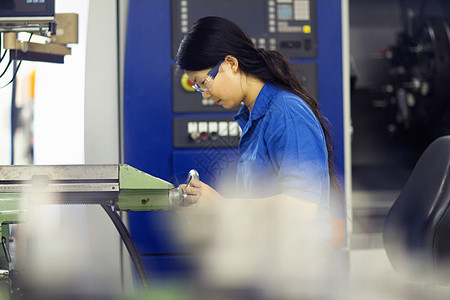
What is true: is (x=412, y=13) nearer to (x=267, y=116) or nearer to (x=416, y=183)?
(x=416, y=183)

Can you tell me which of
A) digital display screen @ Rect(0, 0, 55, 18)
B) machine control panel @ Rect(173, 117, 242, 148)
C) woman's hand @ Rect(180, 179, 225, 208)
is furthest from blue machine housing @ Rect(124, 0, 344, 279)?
woman's hand @ Rect(180, 179, 225, 208)

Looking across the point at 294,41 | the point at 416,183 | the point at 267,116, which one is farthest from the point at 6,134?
the point at 416,183

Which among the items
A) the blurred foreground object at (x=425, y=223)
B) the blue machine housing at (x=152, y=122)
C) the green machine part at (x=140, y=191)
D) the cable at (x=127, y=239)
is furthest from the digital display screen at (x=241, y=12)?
the green machine part at (x=140, y=191)

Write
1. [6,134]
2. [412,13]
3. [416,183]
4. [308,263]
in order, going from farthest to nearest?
[412,13] → [6,134] → [416,183] → [308,263]

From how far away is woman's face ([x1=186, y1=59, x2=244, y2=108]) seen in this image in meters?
1.40

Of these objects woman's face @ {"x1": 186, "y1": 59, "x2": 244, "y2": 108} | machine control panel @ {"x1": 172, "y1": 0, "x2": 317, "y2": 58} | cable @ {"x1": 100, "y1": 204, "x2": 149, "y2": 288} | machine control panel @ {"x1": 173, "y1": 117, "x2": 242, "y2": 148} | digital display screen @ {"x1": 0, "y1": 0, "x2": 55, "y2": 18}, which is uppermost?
machine control panel @ {"x1": 172, "y1": 0, "x2": 317, "y2": 58}

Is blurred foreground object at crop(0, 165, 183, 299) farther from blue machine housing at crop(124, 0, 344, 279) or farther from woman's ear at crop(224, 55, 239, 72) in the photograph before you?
blue machine housing at crop(124, 0, 344, 279)

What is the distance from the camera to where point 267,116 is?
52.0 inches

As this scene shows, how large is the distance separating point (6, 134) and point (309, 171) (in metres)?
1.71

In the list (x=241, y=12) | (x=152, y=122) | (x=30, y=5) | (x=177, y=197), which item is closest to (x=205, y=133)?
(x=152, y=122)

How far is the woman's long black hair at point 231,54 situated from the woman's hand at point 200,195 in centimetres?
34

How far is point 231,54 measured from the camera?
4.55 ft

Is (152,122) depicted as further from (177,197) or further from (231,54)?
(177,197)

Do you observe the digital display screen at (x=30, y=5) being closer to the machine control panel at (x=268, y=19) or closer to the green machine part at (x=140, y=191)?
the green machine part at (x=140, y=191)
